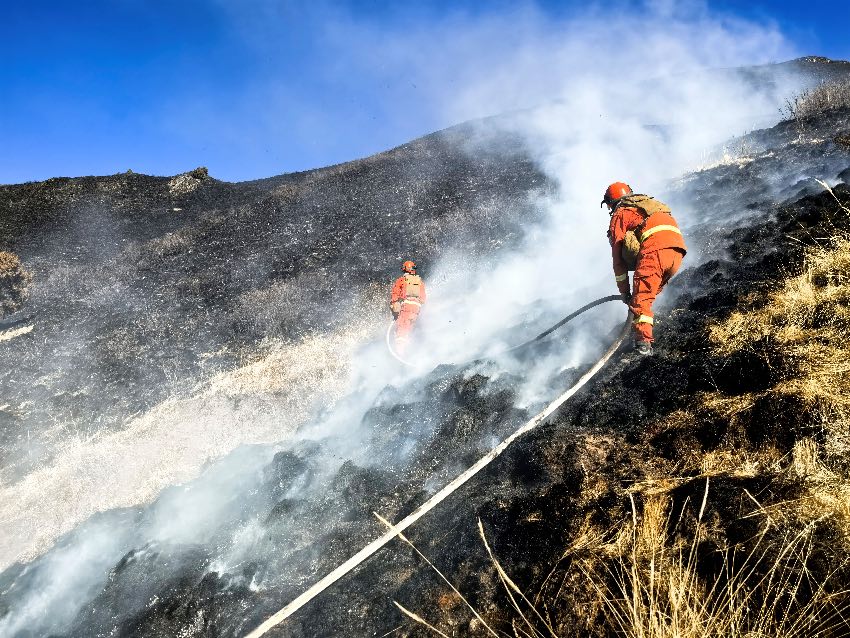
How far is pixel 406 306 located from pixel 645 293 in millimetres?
4630

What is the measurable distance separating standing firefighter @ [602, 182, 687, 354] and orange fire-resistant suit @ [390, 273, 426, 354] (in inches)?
159

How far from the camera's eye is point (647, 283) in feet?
16.2

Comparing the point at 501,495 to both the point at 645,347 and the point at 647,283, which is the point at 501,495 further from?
the point at 647,283

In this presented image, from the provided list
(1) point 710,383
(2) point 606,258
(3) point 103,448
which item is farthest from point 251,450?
(2) point 606,258

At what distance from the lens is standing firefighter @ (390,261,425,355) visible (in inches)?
342

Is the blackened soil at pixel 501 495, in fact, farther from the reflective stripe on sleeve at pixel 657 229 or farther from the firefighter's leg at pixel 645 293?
the reflective stripe on sleeve at pixel 657 229

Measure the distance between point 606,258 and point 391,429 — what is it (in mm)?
6255

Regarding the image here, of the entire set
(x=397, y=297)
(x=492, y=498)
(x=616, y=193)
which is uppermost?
(x=616, y=193)

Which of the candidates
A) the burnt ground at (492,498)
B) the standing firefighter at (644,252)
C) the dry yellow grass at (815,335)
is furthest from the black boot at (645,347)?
the dry yellow grass at (815,335)

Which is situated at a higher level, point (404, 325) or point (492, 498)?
point (404, 325)

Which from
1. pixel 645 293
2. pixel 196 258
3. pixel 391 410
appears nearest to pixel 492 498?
pixel 391 410

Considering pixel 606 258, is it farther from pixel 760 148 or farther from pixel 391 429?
pixel 391 429

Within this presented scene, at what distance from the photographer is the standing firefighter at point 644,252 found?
4.94 meters

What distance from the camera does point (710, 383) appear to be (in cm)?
372
